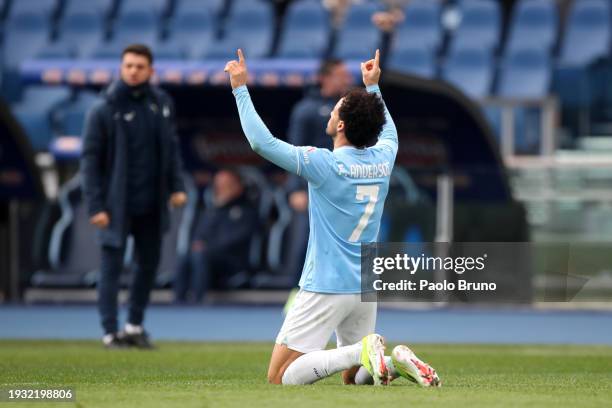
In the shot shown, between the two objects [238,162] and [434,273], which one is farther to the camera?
[238,162]

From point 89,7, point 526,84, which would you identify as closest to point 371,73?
point 526,84

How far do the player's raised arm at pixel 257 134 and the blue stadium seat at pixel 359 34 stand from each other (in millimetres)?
14949

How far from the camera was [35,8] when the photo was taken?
25000 mm

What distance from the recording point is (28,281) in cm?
1842

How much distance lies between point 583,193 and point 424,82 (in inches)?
92.2

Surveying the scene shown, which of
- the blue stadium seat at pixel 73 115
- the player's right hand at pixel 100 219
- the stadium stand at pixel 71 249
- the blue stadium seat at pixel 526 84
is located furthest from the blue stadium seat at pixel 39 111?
the player's right hand at pixel 100 219

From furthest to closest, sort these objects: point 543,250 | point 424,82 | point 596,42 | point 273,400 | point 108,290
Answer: point 596,42 < point 424,82 < point 543,250 < point 108,290 < point 273,400

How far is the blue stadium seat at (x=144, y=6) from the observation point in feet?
81.4

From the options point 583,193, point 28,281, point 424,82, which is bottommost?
point 28,281

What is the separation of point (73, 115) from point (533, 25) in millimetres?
7772

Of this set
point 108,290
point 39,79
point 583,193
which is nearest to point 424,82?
point 583,193

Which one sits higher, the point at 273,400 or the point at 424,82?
the point at 424,82

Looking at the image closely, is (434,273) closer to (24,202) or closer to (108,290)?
(108,290)

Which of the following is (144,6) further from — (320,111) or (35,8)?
(320,111)
